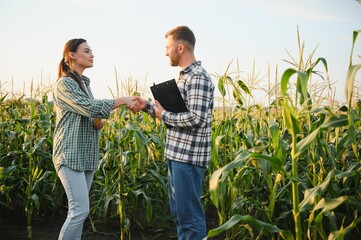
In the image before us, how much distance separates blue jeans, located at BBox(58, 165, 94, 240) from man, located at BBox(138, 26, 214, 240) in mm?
735

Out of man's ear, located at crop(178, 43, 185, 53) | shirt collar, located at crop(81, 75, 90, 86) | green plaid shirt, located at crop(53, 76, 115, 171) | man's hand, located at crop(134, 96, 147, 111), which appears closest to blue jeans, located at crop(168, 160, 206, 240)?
man's hand, located at crop(134, 96, 147, 111)

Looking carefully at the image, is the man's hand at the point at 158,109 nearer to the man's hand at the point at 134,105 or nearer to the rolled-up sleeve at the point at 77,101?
the man's hand at the point at 134,105

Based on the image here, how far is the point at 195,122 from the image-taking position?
9.29ft

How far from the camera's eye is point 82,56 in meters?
3.32

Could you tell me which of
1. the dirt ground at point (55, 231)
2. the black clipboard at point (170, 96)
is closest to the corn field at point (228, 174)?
the dirt ground at point (55, 231)

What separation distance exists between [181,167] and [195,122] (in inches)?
14.1

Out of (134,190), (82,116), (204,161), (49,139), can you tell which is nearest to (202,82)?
(204,161)

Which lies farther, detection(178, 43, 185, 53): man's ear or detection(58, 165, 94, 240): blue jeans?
detection(58, 165, 94, 240): blue jeans

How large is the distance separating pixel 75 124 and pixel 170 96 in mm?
861

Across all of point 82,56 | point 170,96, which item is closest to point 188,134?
point 170,96

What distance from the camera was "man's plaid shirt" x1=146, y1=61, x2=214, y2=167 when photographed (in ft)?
9.31

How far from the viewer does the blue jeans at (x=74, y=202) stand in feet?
10.1

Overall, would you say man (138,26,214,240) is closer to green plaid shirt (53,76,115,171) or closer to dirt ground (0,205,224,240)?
green plaid shirt (53,76,115,171)

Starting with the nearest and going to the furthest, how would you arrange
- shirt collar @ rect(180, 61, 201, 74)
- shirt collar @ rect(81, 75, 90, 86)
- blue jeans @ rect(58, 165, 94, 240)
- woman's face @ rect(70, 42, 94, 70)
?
shirt collar @ rect(180, 61, 201, 74) → blue jeans @ rect(58, 165, 94, 240) → woman's face @ rect(70, 42, 94, 70) → shirt collar @ rect(81, 75, 90, 86)
